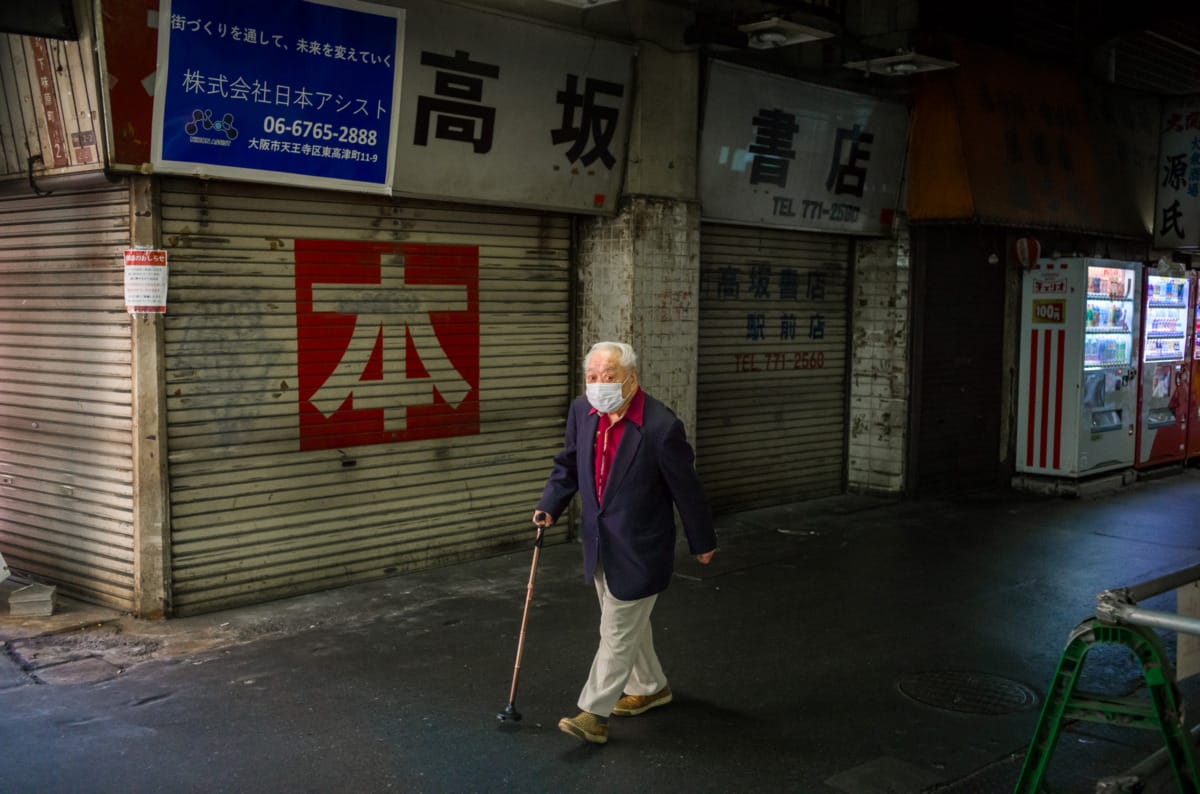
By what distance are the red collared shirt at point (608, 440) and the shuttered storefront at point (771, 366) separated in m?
4.83

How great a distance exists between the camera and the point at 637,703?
560 centimetres

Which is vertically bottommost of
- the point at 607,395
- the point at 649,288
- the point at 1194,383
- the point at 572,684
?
the point at 572,684

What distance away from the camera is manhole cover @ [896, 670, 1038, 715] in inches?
226

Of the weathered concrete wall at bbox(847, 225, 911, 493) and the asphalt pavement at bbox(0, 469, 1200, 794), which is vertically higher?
the weathered concrete wall at bbox(847, 225, 911, 493)

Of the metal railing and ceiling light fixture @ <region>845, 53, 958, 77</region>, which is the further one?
ceiling light fixture @ <region>845, 53, 958, 77</region>

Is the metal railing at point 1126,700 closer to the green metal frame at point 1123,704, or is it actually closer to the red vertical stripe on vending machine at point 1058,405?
the green metal frame at point 1123,704

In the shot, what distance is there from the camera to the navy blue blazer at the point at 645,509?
523 centimetres

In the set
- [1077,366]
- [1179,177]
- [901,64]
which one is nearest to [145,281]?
[901,64]

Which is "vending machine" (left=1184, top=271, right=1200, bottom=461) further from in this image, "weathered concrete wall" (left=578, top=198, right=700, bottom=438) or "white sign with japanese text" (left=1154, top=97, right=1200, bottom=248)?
"weathered concrete wall" (left=578, top=198, right=700, bottom=438)

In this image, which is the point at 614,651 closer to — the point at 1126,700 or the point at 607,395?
the point at 607,395

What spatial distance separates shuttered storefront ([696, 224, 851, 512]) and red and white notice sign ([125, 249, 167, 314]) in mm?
5076

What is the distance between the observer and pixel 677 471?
5.30 m

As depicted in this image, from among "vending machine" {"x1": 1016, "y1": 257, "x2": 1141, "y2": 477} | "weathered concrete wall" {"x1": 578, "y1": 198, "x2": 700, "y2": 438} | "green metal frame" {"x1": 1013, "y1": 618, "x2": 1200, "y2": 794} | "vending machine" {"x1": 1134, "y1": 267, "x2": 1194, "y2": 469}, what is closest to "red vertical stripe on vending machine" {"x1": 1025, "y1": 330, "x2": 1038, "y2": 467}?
"vending machine" {"x1": 1016, "y1": 257, "x2": 1141, "y2": 477}

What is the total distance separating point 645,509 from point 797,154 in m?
6.26
